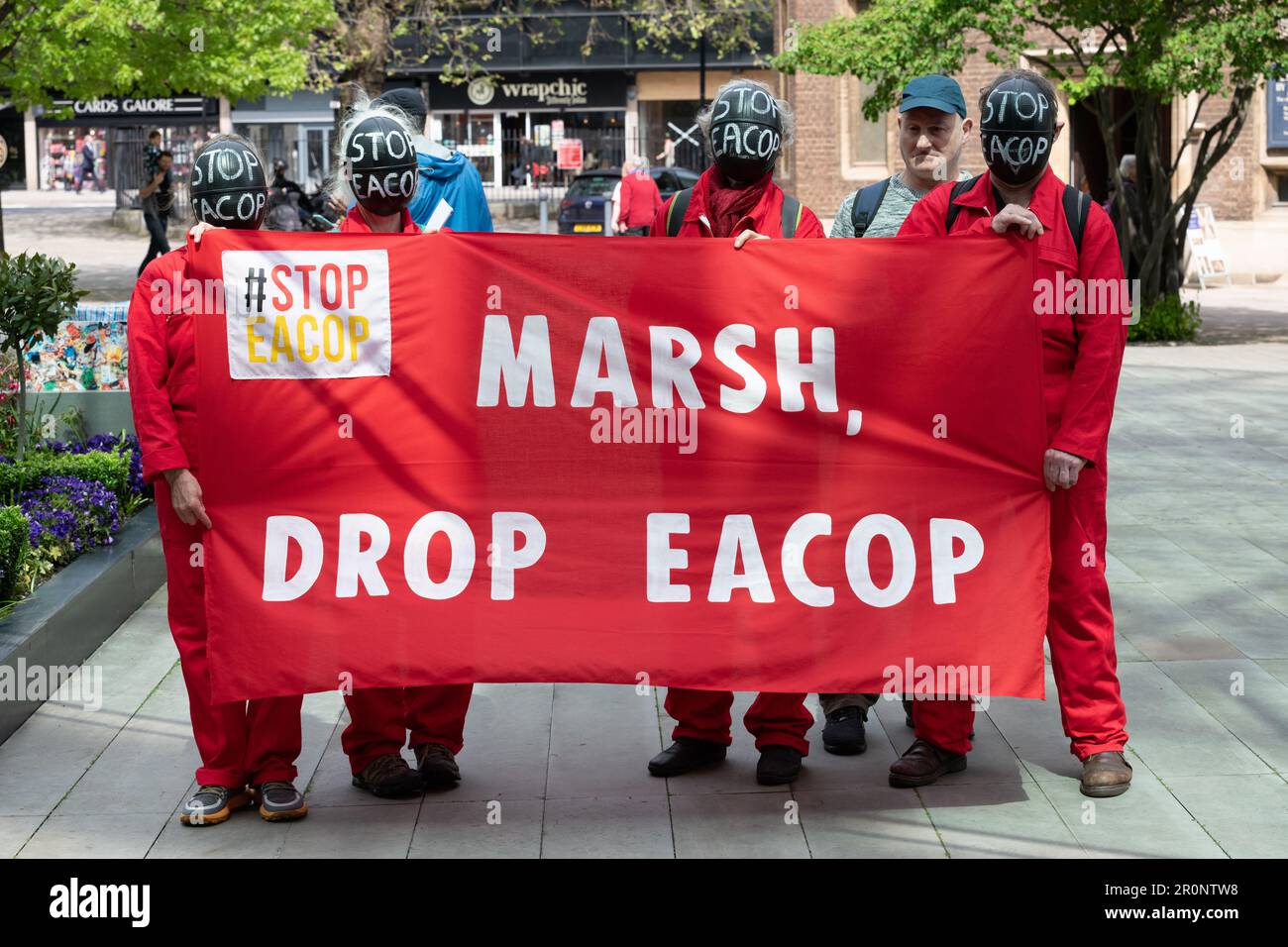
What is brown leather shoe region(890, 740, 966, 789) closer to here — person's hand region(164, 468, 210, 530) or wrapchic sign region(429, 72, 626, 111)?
person's hand region(164, 468, 210, 530)

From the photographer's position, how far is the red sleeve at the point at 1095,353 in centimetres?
501

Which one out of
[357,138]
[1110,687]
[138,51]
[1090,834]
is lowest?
[1090,834]

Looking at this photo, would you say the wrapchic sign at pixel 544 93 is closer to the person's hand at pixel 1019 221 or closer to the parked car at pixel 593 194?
the parked car at pixel 593 194

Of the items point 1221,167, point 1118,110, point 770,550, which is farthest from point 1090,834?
point 1118,110

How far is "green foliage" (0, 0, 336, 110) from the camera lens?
1969 centimetres

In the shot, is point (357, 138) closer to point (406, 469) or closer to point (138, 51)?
point (406, 469)

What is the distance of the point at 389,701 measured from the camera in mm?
5348

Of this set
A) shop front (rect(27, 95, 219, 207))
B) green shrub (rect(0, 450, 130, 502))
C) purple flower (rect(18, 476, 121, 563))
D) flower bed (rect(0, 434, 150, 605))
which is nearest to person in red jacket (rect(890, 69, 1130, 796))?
flower bed (rect(0, 434, 150, 605))

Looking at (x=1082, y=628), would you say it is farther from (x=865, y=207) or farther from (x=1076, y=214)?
(x=865, y=207)

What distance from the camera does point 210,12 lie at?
20.1m

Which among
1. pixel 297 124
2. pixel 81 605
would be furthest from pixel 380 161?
pixel 297 124

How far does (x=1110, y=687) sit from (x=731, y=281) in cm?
173

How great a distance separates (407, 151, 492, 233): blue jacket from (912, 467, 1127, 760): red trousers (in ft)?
9.87

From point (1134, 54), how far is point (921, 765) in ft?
45.6
